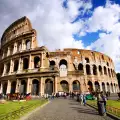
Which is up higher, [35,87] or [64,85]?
[64,85]

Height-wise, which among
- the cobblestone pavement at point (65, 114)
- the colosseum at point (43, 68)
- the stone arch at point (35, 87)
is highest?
the colosseum at point (43, 68)

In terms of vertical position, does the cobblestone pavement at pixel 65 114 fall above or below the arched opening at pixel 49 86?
below

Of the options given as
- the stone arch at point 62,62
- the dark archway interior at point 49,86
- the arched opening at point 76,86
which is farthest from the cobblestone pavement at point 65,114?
the stone arch at point 62,62

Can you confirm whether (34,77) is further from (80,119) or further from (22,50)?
(80,119)

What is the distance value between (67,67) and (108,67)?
55.6 ft

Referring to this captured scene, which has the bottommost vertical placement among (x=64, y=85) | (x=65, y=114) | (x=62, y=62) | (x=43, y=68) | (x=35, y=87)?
(x=65, y=114)

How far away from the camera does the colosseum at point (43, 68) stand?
3062 centimetres

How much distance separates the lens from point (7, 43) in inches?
1593

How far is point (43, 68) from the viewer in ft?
101

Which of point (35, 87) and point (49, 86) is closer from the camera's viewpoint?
point (49, 86)

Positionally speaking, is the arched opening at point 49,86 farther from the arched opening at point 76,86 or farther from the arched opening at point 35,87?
the arched opening at point 76,86

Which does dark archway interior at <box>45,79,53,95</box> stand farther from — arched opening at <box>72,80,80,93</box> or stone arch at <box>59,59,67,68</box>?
stone arch at <box>59,59,67,68</box>

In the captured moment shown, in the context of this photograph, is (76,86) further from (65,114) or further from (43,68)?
(65,114)

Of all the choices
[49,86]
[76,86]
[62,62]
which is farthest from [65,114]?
[62,62]
